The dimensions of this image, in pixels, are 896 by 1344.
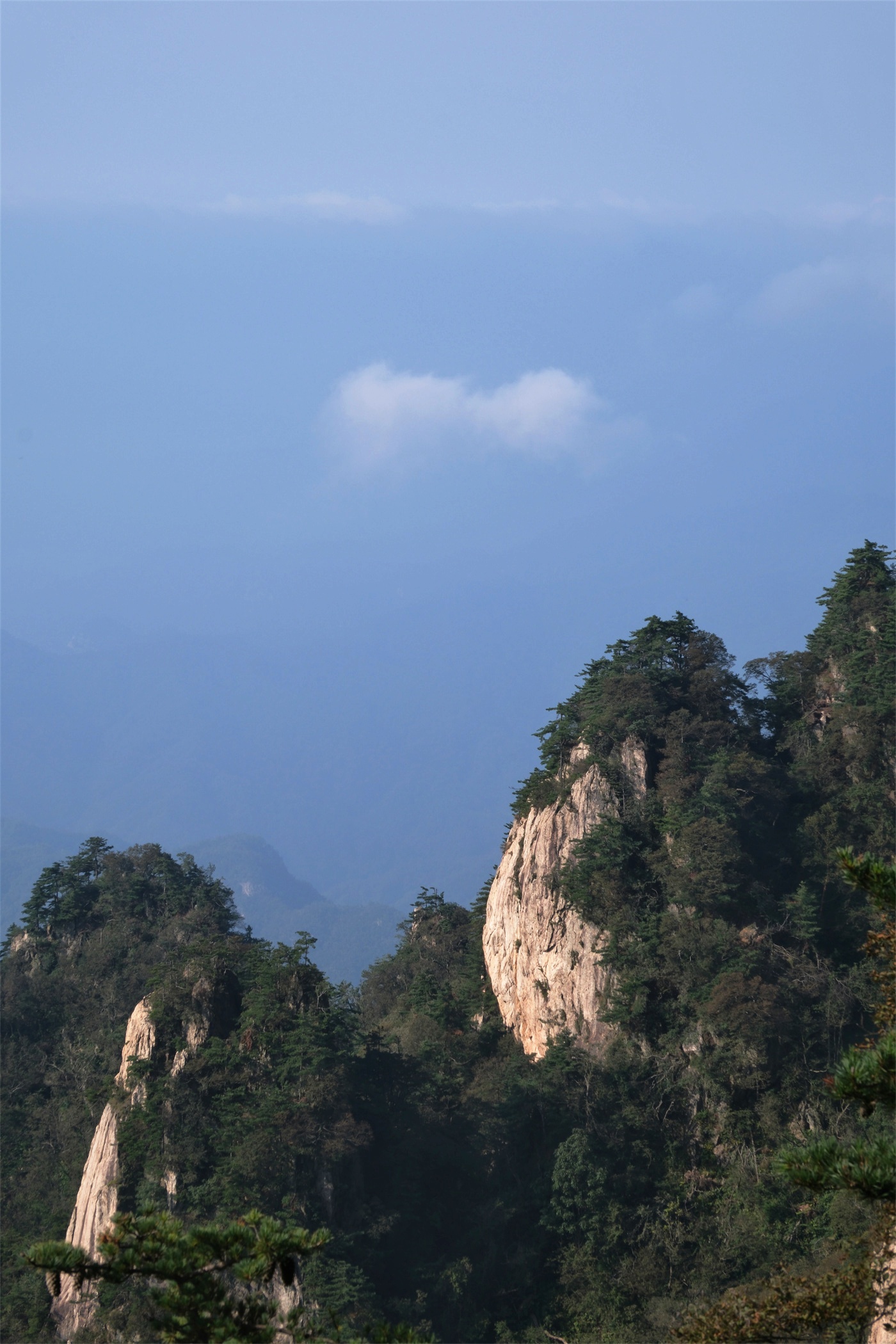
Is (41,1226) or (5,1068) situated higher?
(5,1068)

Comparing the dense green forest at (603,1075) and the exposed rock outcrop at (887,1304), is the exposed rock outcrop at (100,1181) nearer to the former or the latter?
the dense green forest at (603,1075)

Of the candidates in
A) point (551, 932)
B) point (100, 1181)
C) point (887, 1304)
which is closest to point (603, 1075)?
point (551, 932)

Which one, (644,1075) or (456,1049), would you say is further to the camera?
(456,1049)

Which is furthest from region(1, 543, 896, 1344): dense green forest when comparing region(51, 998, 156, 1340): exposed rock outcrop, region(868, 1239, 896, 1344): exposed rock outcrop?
region(868, 1239, 896, 1344): exposed rock outcrop

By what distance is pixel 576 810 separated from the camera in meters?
37.2

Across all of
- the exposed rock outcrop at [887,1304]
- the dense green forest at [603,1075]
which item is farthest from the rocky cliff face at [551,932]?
the exposed rock outcrop at [887,1304]

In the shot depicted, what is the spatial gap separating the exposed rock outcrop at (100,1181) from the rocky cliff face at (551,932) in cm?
1275

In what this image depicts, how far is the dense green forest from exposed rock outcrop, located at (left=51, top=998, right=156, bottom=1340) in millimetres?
434

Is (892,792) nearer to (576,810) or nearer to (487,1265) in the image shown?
(576,810)

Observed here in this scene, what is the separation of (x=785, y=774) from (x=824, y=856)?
350 cm

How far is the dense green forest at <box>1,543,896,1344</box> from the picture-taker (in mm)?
27703

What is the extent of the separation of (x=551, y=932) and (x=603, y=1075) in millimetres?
5375

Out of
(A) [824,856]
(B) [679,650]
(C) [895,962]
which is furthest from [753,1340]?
(B) [679,650]

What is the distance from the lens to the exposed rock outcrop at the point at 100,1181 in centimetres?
2689
